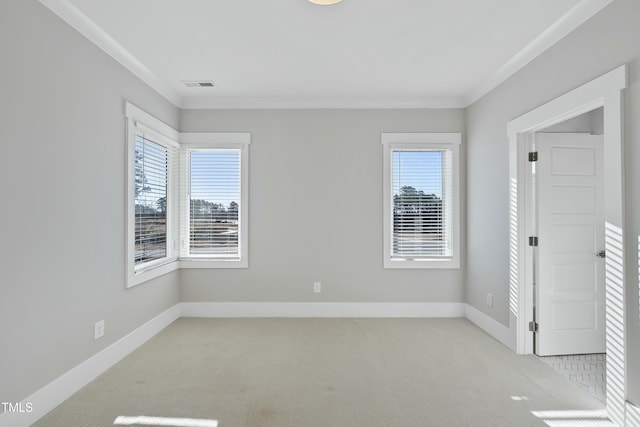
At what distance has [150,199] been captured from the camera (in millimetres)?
3803

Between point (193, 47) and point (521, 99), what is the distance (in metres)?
3.07

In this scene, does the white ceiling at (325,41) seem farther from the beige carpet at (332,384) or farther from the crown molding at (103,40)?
the beige carpet at (332,384)

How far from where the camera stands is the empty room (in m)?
2.23

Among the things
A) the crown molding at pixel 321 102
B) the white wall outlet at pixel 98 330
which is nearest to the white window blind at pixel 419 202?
the crown molding at pixel 321 102

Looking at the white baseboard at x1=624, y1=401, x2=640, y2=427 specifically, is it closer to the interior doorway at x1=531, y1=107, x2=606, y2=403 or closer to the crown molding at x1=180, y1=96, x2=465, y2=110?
the interior doorway at x1=531, y1=107, x2=606, y2=403

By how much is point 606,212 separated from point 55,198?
3712 millimetres

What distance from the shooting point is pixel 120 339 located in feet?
10.4

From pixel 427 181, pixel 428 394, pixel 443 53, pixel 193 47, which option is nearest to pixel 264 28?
pixel 193 47

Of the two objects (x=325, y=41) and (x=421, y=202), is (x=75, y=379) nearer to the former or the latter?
(x=325, y=41)

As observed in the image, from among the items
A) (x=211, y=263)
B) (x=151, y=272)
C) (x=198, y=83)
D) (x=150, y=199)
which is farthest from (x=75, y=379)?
(x=198, y=83)

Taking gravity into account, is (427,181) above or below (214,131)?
below

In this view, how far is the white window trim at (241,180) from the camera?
4.47 m

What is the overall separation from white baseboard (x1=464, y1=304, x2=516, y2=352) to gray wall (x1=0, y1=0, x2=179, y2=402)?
12.1 feet

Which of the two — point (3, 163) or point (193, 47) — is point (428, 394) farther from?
point (193, 47)
